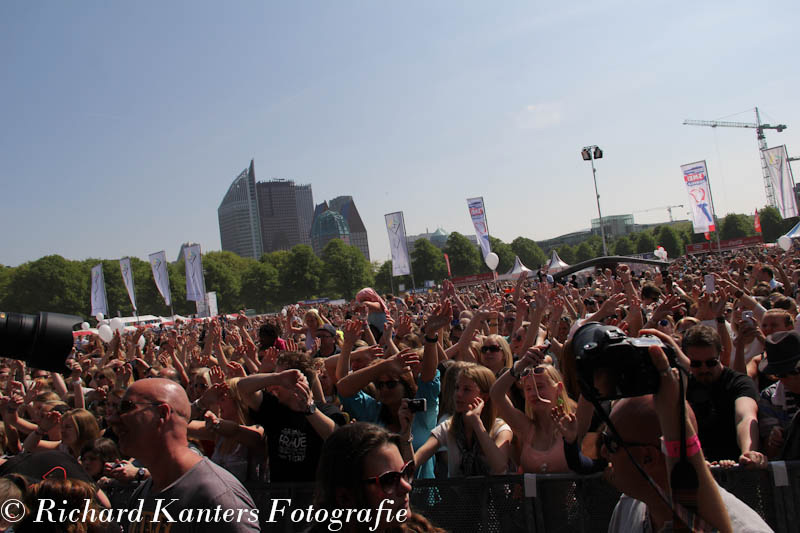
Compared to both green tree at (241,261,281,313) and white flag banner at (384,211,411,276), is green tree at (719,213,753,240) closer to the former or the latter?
green tree at (241,261,281,313)

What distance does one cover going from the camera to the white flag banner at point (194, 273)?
35812mm

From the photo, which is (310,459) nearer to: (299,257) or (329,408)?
(329,408)

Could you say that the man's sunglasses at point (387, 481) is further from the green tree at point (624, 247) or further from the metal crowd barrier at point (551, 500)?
the green tree at point (624, 247)

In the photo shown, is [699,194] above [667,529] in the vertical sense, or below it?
above

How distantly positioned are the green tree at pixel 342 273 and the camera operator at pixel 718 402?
83871mm

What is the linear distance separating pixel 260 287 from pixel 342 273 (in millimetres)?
13241

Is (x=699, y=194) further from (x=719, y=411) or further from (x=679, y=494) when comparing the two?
(x=679, y=494)

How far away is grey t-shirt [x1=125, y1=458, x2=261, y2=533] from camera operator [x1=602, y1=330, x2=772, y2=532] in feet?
5.05

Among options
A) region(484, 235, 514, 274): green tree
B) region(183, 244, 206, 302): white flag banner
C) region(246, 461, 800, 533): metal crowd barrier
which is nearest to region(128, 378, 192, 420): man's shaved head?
region(246, 461, 800, 533): metal crowd barrier

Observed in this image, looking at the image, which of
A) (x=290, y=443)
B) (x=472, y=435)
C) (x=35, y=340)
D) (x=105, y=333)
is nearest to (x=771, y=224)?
(x=105, y=333)

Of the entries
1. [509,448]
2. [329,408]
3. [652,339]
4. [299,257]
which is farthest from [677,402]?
[299,257]

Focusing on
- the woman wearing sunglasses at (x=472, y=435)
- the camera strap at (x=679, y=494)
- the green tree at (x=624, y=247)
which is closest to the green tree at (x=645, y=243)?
the green tree at (x=624, y=247)

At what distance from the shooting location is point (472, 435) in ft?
12.1

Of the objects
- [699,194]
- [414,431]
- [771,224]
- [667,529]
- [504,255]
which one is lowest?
[414,431]
